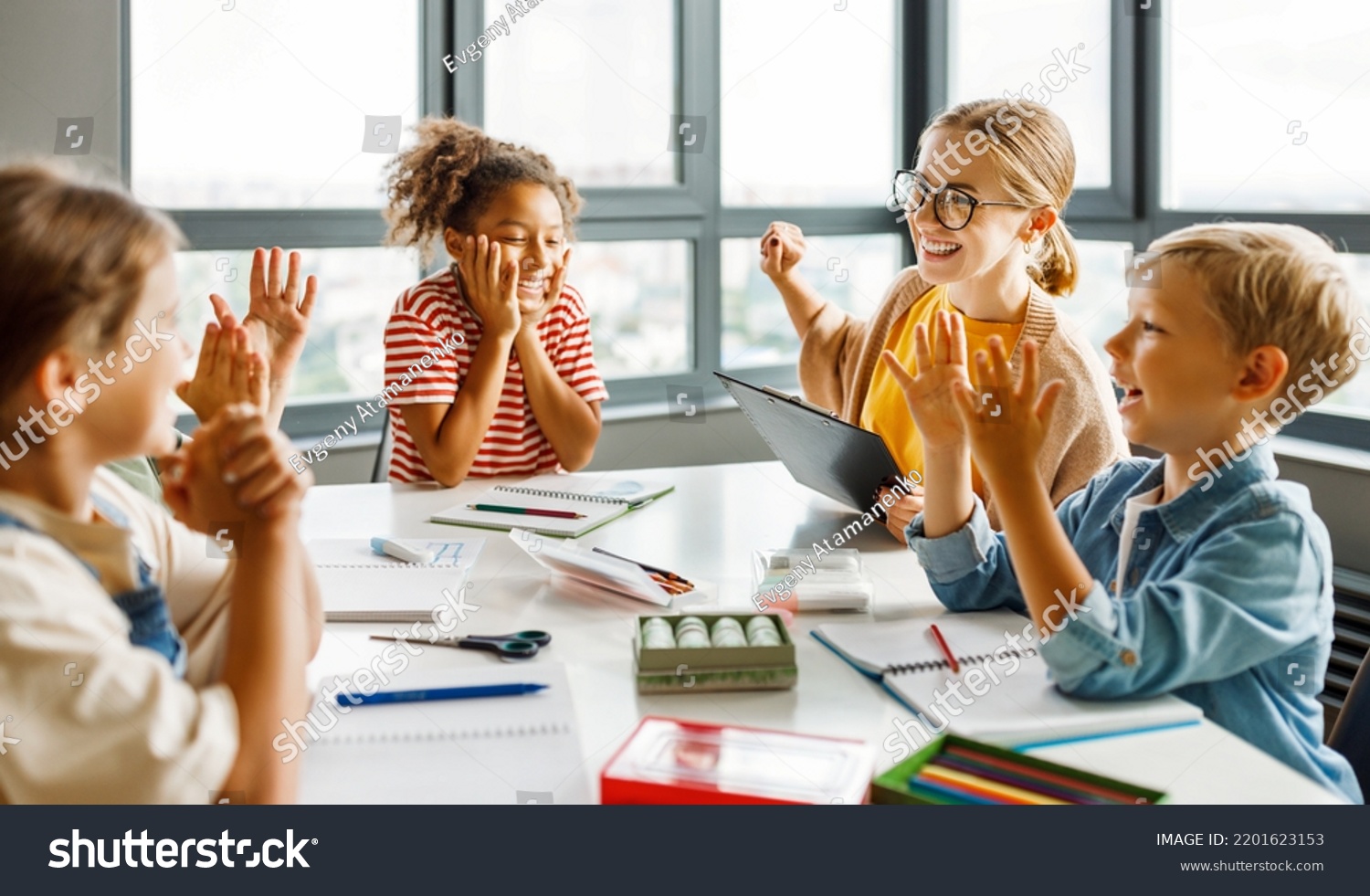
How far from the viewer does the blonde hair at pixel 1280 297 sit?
4.04 ft

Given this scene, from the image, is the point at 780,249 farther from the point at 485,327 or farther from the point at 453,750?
the point at 453,750

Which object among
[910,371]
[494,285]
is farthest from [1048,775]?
[494,285]

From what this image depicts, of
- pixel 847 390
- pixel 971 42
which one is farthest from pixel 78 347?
pixel 971 42

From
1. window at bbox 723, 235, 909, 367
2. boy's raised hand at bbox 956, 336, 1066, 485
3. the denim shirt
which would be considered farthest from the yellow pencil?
window at bbox 723, 235, 909, 367

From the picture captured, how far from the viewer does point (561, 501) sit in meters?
1.92

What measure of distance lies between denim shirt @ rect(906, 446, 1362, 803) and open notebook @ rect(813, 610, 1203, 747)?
0.11 ft

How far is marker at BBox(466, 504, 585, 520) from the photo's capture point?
184 cm

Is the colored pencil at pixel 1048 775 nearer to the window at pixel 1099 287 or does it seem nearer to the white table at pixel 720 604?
the white table at pixel 720 604

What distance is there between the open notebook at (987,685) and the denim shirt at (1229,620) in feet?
0.11

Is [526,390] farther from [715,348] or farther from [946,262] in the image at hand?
[715,348]

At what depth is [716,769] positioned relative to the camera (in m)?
0.92

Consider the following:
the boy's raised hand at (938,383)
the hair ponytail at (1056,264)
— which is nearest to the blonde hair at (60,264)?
the boy's raised hand at (938,383)

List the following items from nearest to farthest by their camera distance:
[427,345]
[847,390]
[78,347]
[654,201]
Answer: [78,347]
[427,345]
[847,390]
[654,201]

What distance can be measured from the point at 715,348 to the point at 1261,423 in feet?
8.56
